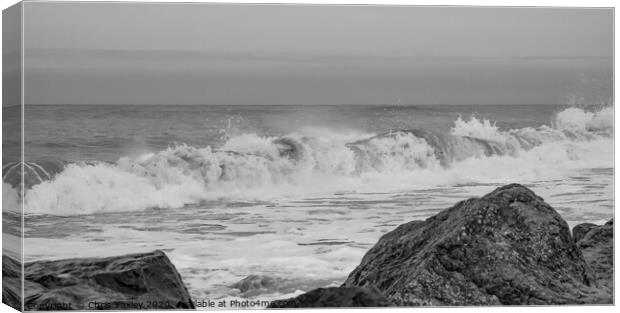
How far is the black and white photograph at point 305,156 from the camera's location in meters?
14.1

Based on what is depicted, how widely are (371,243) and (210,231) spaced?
170 cm

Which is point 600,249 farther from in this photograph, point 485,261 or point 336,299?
point 336,299

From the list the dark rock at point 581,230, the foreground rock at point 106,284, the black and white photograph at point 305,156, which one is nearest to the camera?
the foreground rock at point 106,284

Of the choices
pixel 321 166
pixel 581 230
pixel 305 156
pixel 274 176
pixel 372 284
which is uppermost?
pixel 305 156

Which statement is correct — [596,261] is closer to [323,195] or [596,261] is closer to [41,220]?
[323,195]

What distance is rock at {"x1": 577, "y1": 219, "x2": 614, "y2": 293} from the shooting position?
49.9 feet

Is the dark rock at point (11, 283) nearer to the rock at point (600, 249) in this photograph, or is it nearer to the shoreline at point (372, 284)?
the shoreline at point (372, 284)

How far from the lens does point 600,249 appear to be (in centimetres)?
1527

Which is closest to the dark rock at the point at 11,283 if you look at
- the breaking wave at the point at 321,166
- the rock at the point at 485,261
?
the breaking wave at the point at 321,166

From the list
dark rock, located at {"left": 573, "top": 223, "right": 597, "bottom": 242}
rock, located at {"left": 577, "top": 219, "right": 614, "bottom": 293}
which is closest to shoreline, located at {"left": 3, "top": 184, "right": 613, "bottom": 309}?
rock, located at {"left": 577, "top": 219, "right": 614, "bottom": 293}

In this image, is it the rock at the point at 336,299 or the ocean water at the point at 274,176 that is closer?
the ocean water at the point at 274,176

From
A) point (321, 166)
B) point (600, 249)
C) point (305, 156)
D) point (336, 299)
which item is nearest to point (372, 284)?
point (336, 299)

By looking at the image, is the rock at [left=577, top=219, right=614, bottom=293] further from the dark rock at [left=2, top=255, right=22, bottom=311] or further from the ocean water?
the dark rock at [left=2, top=255, right=22, bottom=311]

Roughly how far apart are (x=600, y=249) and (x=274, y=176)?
12.0 ft
